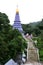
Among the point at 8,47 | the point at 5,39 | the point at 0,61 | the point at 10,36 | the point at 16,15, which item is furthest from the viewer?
the point at 16,15

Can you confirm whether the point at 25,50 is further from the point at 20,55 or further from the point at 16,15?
the point at 16,15

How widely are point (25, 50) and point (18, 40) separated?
2.24 meters

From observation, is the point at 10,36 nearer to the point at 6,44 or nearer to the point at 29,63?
the point at 6,44

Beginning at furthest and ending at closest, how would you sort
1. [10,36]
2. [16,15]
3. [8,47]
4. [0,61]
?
[16,15], [10,36], [8,47], [0,61]

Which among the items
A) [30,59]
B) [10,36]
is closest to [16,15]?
[10,36]

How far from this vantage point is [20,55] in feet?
119

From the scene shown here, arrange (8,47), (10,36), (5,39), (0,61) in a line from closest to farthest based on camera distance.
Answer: (0,61), (8,47), (5,39), (10,36)

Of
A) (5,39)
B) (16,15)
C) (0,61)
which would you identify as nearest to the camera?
(0,61)

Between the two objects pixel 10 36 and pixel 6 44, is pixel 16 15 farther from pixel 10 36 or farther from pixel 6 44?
pixel 6 44

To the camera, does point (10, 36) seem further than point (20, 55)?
Yes

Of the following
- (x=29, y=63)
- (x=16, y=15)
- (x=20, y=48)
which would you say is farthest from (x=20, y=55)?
(x=16, y=15)

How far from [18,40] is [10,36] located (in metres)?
2.58

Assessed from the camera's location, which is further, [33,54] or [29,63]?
[33,54]

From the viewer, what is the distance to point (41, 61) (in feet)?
116
